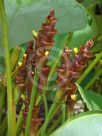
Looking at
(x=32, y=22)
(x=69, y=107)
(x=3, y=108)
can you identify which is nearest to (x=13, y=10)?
(x=32, y=22)

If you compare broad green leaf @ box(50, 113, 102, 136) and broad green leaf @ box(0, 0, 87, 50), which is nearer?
broad green leaf @ box(50, 113, 102, 136)

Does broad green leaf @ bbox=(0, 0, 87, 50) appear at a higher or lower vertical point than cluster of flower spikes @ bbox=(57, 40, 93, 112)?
higher

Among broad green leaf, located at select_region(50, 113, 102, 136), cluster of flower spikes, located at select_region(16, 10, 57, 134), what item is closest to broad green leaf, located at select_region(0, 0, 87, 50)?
cluster of flower spikes, located at select_region(16, 10, 57, 134)

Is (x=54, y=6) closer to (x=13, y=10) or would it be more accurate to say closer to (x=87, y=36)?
(x=13, y=10)

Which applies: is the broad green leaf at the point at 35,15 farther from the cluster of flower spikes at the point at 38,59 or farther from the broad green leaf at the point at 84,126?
the broad green leaf at the point at 84,126

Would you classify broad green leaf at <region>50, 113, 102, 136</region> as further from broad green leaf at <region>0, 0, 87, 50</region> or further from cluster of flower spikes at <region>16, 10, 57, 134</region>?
broad green leaf at <region>0, 0, 87, 50</region>

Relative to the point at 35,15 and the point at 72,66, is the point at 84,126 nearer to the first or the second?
the point at 72,66
